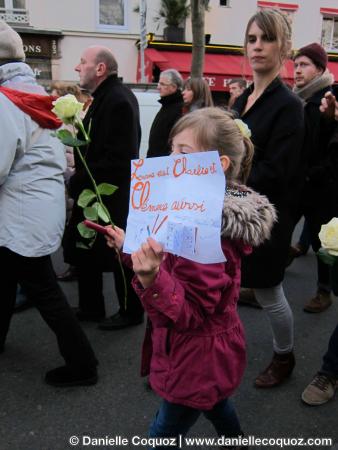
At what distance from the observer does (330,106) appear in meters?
2.48

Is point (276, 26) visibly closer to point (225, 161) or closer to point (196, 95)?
point (225, 161)

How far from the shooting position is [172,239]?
124 centimetres

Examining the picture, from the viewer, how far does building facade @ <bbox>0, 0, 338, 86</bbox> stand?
12.7 metres

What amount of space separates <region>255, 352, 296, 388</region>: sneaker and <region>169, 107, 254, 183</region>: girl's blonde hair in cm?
129

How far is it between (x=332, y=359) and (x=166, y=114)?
2977 millimetres

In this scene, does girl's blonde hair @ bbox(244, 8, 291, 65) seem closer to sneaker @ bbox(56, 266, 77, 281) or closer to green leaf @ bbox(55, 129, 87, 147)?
green leaf @ bbox(55, 129, 87, 147)

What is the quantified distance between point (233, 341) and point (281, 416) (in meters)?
0.94

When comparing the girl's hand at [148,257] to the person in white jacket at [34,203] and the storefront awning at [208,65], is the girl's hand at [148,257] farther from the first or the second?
the storefront awning at [208,65]

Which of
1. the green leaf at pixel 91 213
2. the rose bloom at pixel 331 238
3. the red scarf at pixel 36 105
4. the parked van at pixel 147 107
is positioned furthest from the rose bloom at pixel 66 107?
the parked van at pixel 147 107

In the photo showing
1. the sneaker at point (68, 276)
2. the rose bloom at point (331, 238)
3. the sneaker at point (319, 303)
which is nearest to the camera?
the rose bloom at point (331, 238)

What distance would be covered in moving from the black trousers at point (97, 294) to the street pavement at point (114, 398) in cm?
12

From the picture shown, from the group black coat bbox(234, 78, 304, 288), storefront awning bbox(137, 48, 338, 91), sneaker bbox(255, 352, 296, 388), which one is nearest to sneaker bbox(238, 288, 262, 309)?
sneaker bbox(255, 352, 296, 388)

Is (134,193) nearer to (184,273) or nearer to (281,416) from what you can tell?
(184,273)

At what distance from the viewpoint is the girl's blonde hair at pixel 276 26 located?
222 centimetres
